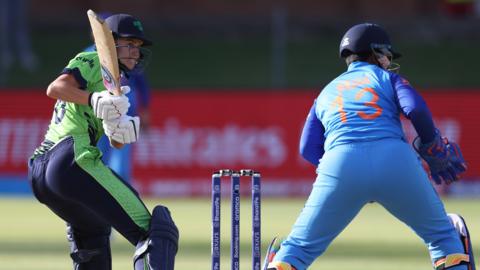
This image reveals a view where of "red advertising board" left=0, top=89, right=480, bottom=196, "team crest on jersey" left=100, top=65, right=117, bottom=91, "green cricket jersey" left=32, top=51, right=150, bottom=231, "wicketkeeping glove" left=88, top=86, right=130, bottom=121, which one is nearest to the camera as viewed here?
"wicketkeeping glove" left=88, top=86, right=130, bottom=121

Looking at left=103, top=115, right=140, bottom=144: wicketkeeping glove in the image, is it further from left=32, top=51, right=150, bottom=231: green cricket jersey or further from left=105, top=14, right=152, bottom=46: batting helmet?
left=105, top=14, right=152, bottom=46: batting helmet

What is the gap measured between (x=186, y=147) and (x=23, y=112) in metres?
2.51

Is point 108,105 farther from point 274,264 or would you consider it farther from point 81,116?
point 274,264

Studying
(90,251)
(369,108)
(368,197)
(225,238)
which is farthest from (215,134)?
(368,197)

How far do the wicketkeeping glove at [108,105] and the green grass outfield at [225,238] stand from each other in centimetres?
328

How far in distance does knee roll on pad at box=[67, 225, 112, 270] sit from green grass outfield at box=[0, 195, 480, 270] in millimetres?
2303

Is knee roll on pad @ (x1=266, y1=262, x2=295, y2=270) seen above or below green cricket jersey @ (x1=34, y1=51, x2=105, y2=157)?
below

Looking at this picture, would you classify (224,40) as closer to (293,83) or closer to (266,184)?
(293,83)

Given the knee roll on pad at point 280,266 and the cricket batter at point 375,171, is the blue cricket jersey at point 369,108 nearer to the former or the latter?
the cricket batter at point 375,171

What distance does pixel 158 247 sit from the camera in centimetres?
715

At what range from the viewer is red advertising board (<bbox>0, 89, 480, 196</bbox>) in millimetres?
18375

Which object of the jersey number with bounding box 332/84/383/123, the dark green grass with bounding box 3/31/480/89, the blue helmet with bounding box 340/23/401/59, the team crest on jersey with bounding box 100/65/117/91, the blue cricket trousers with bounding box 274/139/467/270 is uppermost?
the dark green grass with bounding box 3/31/480/89

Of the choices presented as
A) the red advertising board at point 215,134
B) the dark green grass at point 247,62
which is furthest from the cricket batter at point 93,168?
the dark green grass at point 247,62

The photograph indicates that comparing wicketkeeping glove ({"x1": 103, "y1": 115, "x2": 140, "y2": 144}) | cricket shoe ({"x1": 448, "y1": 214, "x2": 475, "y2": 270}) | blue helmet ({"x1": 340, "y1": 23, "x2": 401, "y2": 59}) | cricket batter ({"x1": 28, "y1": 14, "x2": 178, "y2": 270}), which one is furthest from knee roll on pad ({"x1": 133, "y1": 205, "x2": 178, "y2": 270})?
cricket shoe ({"x1": 448, "y1": 214, "x2": 475, "y2": 270})
